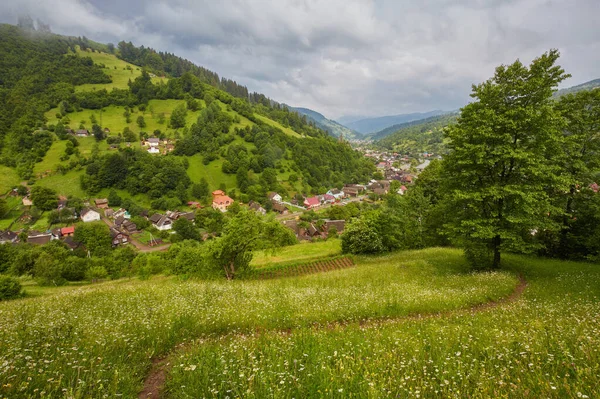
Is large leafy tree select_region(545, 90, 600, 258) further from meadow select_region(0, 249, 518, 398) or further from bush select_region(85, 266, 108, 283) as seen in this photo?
bush select_region(85, 266, 108, 283)

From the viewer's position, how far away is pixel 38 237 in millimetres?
66688

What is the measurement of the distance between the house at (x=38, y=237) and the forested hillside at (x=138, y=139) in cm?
2884

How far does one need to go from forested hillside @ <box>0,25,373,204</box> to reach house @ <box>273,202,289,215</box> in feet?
23.5

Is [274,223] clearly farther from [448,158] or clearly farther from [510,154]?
[510,154]

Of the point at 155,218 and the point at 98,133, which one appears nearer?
the point at 155,218

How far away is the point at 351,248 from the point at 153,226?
73209mm

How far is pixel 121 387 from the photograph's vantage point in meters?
4.08

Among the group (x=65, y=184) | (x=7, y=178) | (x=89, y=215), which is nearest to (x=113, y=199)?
(x=89, y=215)

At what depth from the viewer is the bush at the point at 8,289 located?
1167 inches

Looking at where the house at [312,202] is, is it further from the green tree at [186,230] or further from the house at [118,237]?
the house at [118,237]

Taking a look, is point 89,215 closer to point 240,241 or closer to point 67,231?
point 67,231

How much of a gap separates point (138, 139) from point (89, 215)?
58377 mm

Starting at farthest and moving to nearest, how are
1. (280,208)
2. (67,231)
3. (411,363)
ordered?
(280,208), (67,231), (411,363)

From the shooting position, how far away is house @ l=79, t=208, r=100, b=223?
8175 centimetres
